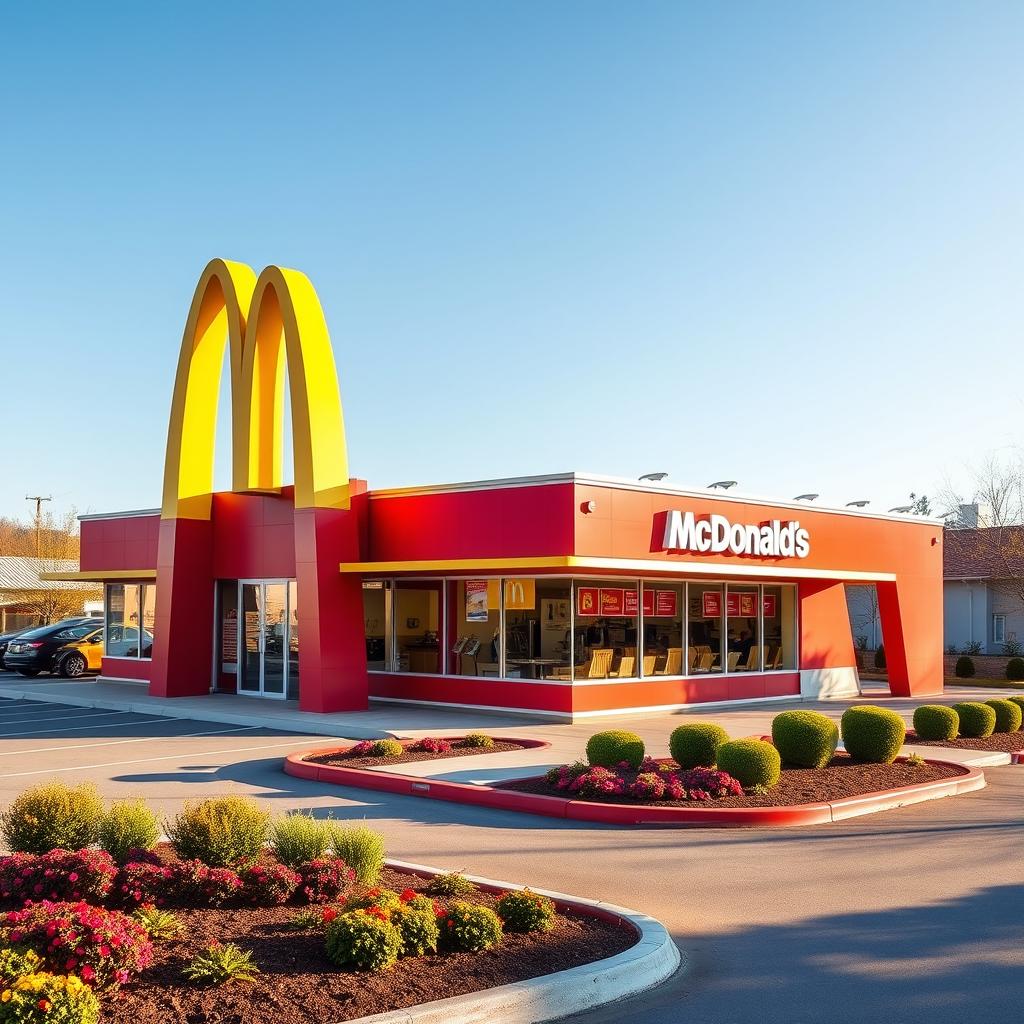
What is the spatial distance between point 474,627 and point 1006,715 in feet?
32.9

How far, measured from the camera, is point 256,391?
80.8 feet

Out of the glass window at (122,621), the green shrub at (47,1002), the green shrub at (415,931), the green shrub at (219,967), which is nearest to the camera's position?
the green shrub at (47,1002)

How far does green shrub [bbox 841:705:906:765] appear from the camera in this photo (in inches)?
602

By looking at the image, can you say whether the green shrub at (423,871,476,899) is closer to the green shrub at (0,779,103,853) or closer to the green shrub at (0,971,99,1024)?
the green shrub at (0,779,103,853)

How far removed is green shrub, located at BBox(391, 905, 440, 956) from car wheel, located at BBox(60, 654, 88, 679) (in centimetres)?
3000

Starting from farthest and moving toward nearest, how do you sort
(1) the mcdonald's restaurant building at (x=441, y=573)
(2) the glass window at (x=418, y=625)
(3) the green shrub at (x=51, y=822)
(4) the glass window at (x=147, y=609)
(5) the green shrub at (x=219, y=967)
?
(4) the glass window at (x=147, y=609), (2) the glass window at (x=418, y=625), (1) the mcdonald's restaurant building at (x=441, y=573), (3) the green shrub at (x=51, y=822), (5) the green shrub at (x=219, y=967)

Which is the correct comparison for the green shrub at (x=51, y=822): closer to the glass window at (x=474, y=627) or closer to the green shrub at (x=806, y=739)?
the green shrub at (x=806, y=739)

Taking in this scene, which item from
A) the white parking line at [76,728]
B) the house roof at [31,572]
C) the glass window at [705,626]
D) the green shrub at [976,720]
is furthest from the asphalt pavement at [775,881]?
the house roof at [31,572]

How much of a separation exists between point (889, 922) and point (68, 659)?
30.5 metres

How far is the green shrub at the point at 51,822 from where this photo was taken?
856 centimetres

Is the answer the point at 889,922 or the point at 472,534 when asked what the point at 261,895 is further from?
the point at 472,534

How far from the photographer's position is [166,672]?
2534cm

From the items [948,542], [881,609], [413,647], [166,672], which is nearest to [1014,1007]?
[413,647]

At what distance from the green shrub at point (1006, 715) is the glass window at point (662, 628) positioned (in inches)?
264
